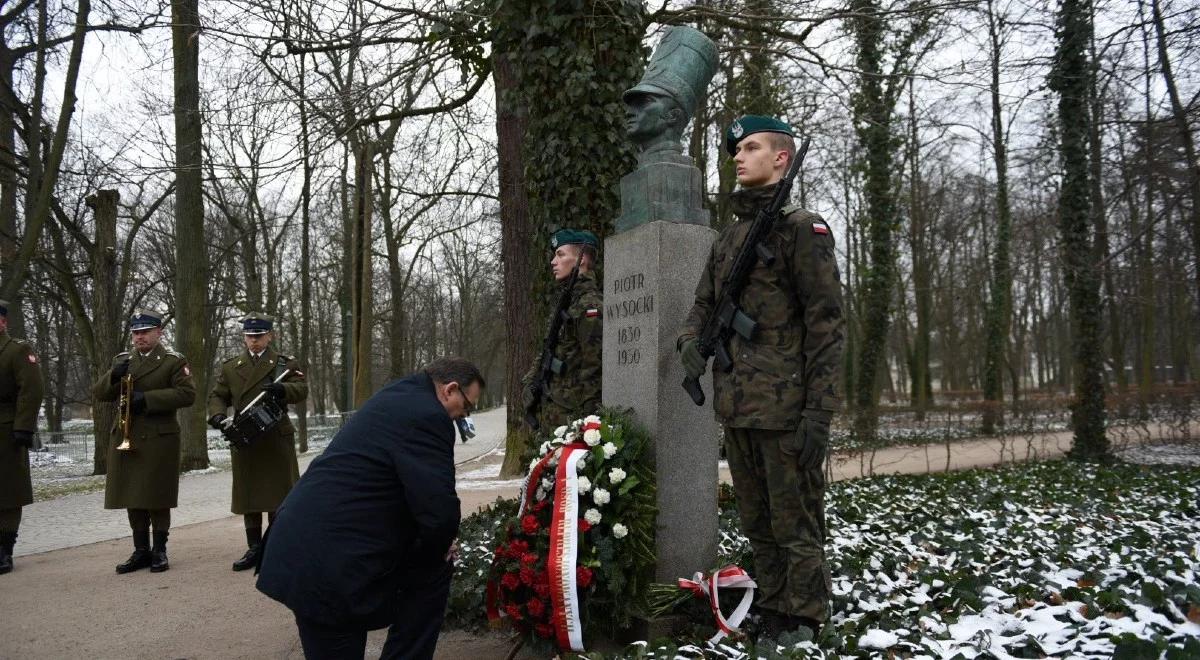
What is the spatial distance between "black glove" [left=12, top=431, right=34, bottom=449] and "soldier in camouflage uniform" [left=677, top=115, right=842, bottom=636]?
19.4ft

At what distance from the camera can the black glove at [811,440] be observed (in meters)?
3.47

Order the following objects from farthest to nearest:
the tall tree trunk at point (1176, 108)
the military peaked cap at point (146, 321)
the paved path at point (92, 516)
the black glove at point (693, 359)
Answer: the tall tree trunk at point (1176, 108) → the paved path at point (92, 516) → the military peaked cap at point (146, 321) → the black glove at point (693, 359)

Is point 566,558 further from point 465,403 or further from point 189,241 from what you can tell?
point 189,241

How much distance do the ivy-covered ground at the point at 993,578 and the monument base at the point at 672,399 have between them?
41 cm

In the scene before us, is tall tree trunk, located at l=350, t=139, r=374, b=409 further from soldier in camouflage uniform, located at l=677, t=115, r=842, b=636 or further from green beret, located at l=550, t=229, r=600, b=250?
soldier in camouflage uniform, located at l=677, t=115, r=842, b=636

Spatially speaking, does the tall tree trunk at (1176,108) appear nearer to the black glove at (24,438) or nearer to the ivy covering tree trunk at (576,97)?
the ivy covering tree trunk at (576,97)

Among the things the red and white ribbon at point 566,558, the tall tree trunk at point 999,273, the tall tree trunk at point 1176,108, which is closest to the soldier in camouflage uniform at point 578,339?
the red and white ribbon at point 566,558

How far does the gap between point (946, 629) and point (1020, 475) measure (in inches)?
328

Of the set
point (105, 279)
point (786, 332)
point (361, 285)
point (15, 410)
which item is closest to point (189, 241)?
point (105, 279)

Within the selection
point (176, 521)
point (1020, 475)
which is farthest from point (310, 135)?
point (1020, 475)

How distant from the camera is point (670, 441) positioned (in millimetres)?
4457

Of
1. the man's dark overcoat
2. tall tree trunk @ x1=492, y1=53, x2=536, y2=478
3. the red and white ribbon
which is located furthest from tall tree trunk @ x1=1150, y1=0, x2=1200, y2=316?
the man's dark overcoat

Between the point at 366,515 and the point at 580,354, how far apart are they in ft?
9.15

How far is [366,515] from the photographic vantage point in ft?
10.3
